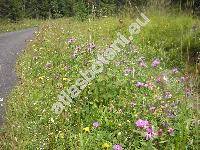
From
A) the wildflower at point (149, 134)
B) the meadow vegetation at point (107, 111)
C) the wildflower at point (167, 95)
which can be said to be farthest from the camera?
the wildflower at point (167, 95)

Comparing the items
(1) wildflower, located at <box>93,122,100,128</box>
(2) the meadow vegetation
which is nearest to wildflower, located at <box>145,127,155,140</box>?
(2) the meadow vegetation

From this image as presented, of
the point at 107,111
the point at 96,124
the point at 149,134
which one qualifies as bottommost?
the point at 107,111

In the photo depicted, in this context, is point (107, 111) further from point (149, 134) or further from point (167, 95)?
point (149, 134)

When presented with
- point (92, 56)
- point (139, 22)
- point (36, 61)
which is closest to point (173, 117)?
point (92, 56)

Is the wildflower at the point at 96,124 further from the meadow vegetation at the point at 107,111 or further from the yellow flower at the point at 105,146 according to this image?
the yellow flower at the point at 105,146

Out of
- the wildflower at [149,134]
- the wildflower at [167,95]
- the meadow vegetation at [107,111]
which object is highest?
the wildflower at [149,134]

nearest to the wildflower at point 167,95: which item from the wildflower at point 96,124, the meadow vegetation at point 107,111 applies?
the meadow vegetation at point 107,111

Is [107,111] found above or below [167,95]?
below

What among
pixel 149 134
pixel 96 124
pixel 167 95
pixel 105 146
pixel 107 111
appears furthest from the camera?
pixel 107 111

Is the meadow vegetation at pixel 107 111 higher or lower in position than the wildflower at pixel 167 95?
lower

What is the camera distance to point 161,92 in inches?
224

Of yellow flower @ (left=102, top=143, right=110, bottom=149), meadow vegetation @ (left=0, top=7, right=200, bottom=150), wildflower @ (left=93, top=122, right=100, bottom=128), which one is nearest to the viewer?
yellow flower @ (left=102, top=143, right=110, bottom=149)

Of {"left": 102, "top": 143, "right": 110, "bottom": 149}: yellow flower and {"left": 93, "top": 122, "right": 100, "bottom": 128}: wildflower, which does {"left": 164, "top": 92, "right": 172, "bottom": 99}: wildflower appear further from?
{"left": 102, "top": 143, "right": 110, "bottom": 149}: yellow flower

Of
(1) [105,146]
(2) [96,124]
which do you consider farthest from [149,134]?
(2) [96,124]
